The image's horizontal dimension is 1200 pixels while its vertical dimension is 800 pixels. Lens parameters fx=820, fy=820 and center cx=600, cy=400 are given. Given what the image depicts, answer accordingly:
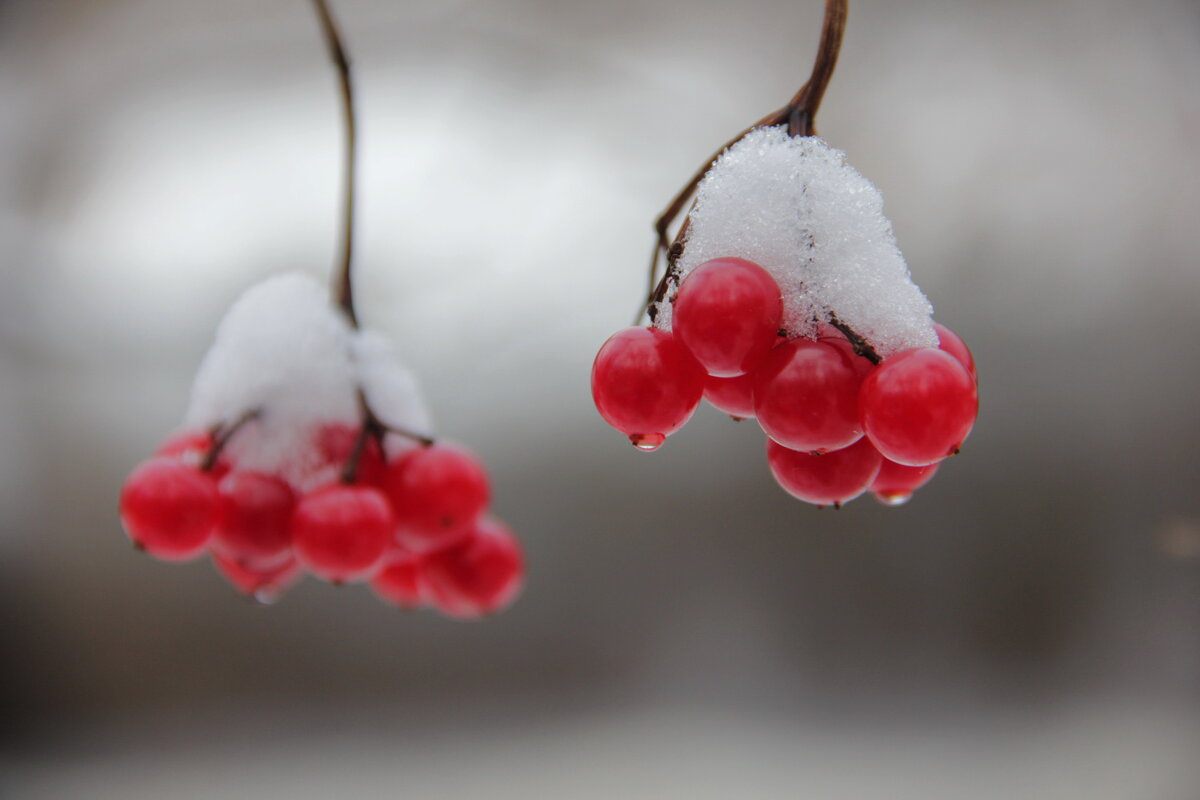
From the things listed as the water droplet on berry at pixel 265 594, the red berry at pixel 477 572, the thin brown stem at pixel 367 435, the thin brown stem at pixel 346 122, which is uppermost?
the thin brown stem at pixel 346 122

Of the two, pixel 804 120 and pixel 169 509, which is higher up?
pixel 804 120

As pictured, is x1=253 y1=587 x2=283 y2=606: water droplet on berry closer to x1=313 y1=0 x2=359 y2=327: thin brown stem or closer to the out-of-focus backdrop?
x1=313 y1=0 x2=359 y2=327: thin brown stem

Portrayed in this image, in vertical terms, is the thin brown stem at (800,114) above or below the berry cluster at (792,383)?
above

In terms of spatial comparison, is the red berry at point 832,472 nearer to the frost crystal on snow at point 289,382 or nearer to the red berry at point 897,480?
the red berry at point 897,480

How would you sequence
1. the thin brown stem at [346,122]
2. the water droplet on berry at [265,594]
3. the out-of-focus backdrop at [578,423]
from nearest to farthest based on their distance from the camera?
the thin brown stem at [346,122]
the water droplet on berry at [265,594]
the out-of-focus backdrop at [578,423]

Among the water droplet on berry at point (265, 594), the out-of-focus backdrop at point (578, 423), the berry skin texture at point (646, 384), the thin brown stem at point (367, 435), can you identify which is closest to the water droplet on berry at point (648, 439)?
the berry skin texture at point (646, 384)

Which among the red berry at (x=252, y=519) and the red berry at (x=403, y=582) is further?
the red berry at (x=403, y=582)

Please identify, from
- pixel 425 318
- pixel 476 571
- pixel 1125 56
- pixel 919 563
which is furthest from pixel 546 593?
pixel 1125 56

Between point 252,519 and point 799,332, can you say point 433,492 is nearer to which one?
point 252,519

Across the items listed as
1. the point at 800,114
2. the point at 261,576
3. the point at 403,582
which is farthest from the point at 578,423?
the point at 800,114
